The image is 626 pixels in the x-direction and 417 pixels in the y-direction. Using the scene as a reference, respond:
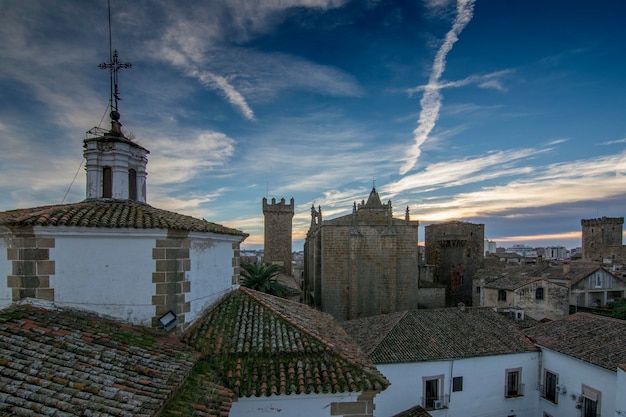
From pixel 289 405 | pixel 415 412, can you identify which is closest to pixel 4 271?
pixel 289 405

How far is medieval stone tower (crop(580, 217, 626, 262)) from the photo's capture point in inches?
2029

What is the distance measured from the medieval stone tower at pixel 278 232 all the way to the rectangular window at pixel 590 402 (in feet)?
78.5

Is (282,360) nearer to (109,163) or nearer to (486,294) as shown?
(109,163)

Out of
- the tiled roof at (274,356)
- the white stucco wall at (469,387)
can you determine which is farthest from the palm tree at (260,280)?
the tiled roof at (274,356)

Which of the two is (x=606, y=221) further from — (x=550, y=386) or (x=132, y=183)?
(x=132, y=183)

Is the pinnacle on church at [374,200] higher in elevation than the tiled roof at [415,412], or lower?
higher

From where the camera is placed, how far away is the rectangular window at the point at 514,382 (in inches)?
615

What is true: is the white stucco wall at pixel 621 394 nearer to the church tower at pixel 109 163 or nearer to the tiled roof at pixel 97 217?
the tiled roof at pixel 97 217

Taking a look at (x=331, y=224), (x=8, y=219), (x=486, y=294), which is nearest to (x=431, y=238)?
(x=486, y=294)

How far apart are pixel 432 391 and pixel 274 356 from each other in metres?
10.9

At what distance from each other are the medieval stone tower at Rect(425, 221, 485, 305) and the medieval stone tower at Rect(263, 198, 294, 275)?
1795 centimetres

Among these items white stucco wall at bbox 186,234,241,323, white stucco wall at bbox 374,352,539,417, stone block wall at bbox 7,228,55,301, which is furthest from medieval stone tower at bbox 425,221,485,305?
stone block wall at bbox 7,228,55,301

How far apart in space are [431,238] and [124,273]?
40222 millimetres

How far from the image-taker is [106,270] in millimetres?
6297
